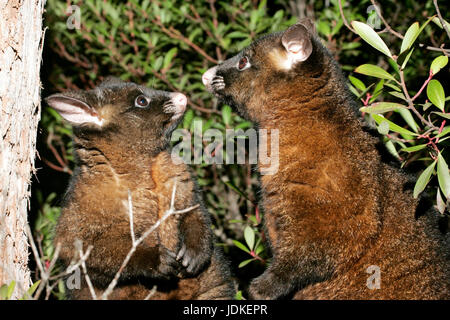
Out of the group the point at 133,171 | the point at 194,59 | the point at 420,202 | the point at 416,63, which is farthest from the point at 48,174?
the point at 420,202

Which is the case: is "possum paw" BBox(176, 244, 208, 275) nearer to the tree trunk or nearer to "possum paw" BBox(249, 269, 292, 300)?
"possum paw" BBox(249, 269, 292, 300)

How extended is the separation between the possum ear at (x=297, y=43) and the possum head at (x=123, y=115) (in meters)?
0.95

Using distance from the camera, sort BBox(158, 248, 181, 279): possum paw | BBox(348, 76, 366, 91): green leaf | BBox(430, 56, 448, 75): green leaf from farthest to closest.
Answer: BBox(348, 76, 366, 91): green leaf → BBox(158, 248, 181, 279): possum paw → BBox(430, 56, 448, 75): green leaf

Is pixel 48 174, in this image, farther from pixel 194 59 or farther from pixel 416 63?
pixel 416 63

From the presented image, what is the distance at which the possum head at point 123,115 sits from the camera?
3920 millimetres

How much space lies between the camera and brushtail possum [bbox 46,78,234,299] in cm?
362

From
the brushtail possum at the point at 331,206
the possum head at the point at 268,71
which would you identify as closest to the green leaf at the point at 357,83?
the brushtail possum at the point at 331,206

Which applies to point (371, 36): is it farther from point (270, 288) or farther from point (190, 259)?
point (190, 259)

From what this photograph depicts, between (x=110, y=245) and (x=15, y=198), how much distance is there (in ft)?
2.39

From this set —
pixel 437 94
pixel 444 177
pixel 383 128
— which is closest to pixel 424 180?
pixel 444 177

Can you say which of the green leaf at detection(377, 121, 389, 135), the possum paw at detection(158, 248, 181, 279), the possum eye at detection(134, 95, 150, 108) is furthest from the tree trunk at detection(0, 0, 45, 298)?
the green leaf at detection(377, 121, 389, 135)

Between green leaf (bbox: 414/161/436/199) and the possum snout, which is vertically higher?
the possum snout

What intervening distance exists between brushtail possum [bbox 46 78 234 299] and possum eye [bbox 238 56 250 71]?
0.54 meters

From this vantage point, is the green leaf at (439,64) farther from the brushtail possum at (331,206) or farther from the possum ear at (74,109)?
the possum ear at (74,109)
